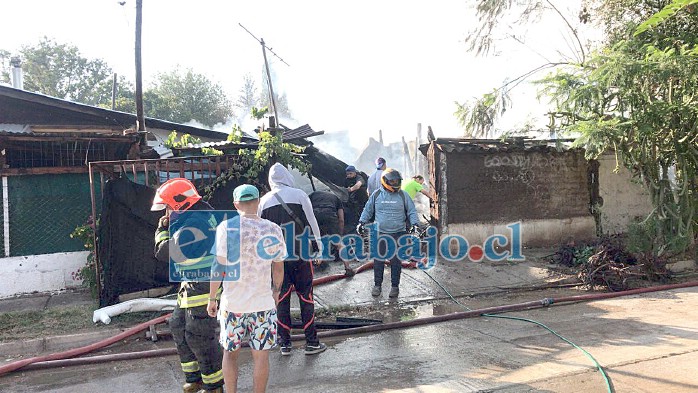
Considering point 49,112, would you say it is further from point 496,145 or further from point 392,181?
point 496,145

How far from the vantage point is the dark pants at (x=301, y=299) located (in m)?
5.29

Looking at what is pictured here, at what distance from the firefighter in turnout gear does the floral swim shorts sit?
5.9 inches

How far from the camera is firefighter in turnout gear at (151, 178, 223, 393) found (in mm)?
3799

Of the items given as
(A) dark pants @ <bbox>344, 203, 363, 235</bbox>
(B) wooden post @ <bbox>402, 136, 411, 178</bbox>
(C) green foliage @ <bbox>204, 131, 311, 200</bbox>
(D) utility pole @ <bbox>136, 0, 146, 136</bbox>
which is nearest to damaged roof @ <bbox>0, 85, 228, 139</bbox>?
(D) utility pole @ <bbox>136, 0, 146, 136</bbox>

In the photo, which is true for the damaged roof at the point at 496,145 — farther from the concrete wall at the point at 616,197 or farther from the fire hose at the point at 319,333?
the fire hose at the point at 319,333

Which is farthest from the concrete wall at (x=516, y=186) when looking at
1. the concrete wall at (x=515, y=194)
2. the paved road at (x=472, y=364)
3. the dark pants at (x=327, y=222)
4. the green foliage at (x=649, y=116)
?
the paved road at (x=472, y=364)

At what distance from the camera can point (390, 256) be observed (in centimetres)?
748

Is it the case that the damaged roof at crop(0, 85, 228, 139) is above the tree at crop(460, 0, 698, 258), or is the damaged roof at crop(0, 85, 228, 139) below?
above

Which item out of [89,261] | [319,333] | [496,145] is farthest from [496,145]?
[89,261]

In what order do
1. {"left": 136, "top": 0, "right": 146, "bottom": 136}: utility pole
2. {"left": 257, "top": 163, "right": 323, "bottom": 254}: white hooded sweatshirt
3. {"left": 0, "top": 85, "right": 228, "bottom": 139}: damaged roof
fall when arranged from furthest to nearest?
{"left": 0, "top": 85, "right": 228, "bottom": 139}: damaged roof
{"left": 136, "top": 0, "right": 146, "bottom": 136}: utility pole
{"left": 257, "top": 163, "right": 323, "bottom": 254}: white hooded sweatshirt

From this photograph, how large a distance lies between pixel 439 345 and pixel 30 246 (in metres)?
6.46

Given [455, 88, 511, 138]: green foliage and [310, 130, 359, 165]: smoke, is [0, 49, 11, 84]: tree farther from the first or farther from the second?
[455, 88, 511, 138]: green foliage

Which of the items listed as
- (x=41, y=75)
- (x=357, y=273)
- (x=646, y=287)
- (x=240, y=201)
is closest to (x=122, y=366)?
(x=240, y=201)

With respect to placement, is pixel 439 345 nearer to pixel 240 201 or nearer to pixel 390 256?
pixel 390 256
